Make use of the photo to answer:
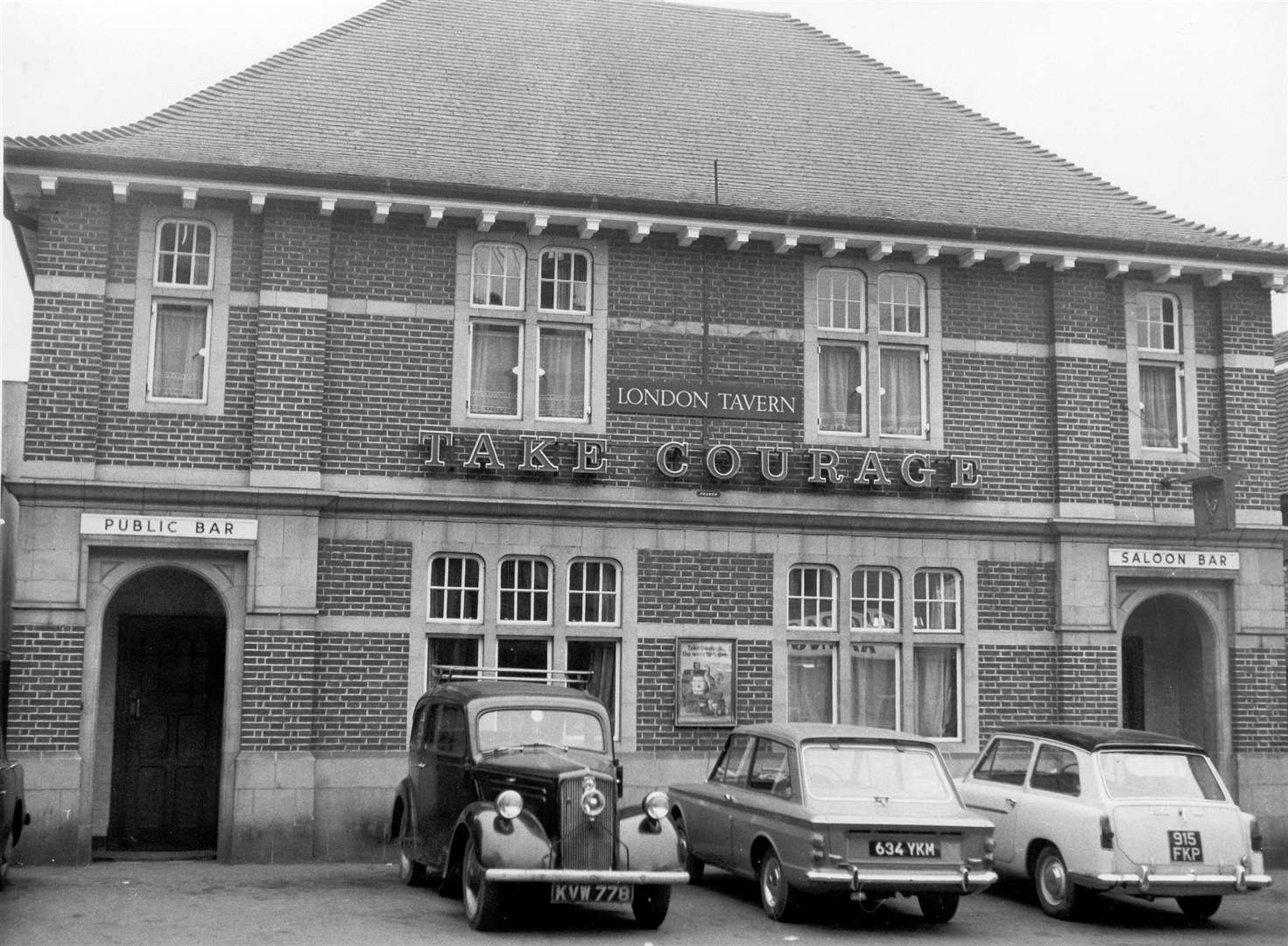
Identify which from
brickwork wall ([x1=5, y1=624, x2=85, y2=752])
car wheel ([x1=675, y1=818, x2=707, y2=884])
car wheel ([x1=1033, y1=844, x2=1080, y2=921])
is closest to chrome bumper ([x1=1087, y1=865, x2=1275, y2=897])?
car wheel ([x1=1033, y1=844, x2=1080, y2=921])

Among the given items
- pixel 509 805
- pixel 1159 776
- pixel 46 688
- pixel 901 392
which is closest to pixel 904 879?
pixel 1159 776

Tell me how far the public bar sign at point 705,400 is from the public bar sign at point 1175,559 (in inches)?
175

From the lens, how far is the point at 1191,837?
494 inches

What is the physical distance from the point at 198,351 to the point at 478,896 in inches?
308

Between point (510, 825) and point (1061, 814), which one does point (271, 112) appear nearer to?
point (510, 825)

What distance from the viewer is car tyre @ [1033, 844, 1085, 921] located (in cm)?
1284

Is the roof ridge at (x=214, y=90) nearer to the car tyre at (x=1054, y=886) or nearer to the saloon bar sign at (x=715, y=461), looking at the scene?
the saloon bar sign at (x=715, y=461)

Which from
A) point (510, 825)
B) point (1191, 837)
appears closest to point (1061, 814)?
point (1191, 837)

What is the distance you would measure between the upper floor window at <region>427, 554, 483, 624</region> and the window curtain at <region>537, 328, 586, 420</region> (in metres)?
2.01

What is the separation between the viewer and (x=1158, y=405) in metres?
18.9

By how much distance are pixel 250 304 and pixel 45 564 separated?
3586 millimetres

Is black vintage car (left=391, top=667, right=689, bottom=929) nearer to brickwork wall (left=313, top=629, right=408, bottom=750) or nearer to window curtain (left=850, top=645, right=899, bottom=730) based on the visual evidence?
brickwork wall (left=313, top=629, right=408, bottom=750)

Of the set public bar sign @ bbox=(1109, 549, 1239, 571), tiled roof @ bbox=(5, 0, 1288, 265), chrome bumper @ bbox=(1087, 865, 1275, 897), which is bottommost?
chrome bumper @ bbox=(1087, 865, 1275, 897)

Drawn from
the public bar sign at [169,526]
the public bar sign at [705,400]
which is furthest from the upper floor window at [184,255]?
the public bar sign at [705,400]
